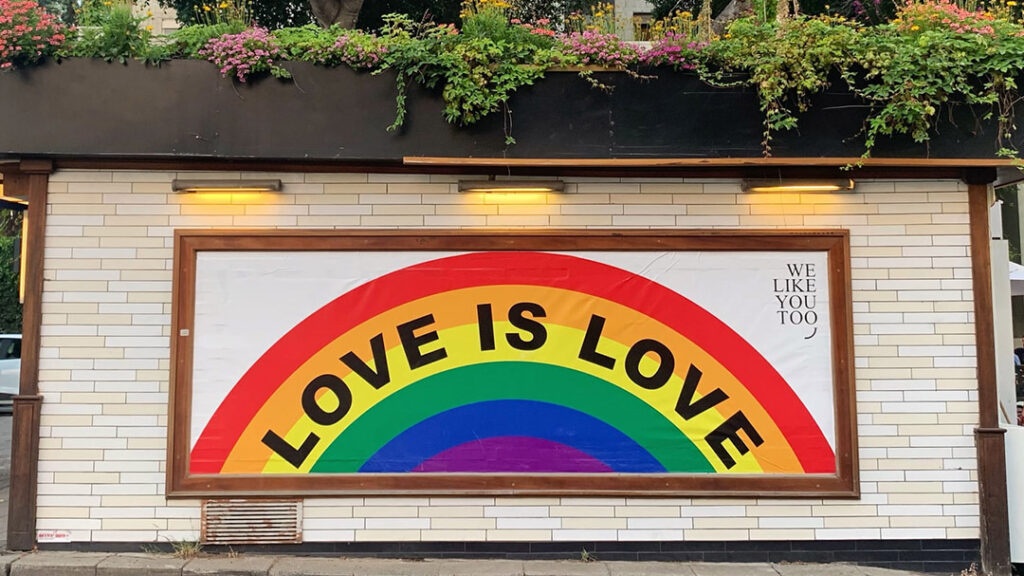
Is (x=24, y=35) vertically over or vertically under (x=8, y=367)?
over

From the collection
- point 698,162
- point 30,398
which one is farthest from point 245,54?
point 698,162

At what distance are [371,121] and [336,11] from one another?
459 cm

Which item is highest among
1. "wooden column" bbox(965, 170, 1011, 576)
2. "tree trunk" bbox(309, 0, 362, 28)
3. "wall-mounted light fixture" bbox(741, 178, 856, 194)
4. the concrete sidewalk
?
"tree trunk" bbox(309, 0, 362, 28)

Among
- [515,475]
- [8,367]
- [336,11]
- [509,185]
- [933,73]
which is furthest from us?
[8,367]

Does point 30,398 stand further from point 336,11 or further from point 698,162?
point 336,11

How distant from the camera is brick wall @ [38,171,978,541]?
5363 mm

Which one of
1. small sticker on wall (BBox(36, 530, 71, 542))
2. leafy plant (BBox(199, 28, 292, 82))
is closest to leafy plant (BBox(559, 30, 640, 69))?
leafy plant (BBox(199, 28, 292, 82))

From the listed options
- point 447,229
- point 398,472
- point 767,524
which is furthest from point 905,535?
point 447,229

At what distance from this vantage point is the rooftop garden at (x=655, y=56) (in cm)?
517

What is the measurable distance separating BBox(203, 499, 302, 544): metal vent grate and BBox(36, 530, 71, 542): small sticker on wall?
3.74ft

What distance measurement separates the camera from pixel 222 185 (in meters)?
5.48

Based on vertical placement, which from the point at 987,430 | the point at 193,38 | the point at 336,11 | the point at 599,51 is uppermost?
the point at 336,11

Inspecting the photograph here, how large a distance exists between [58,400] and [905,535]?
7081 millimetres

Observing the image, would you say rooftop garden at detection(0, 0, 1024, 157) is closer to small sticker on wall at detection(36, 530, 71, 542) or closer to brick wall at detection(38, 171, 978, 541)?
brick wall at detection(38, 171, 978, 541)
